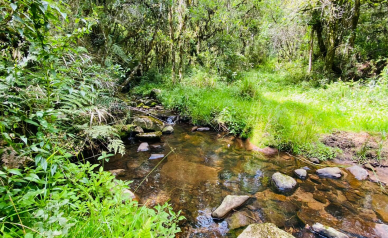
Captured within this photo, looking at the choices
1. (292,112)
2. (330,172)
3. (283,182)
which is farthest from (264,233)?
(292,112)

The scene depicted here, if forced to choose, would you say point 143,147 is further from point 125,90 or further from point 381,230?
point 125,90

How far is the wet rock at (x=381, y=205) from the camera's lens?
105 inches

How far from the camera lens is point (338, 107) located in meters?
6.15

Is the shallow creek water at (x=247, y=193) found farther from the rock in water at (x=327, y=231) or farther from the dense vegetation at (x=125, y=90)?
the dense vegetation at (x=125, y=90)

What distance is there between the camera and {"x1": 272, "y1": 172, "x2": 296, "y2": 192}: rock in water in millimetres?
3309

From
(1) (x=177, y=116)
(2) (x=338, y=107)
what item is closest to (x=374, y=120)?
(2) (x=338, y=107)

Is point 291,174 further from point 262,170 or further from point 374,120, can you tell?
point 374,120

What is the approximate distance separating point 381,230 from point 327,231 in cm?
75

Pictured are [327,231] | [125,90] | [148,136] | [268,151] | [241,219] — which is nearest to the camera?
[327,231]

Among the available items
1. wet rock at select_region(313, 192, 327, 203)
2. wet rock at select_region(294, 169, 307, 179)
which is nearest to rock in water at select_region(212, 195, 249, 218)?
wet rock at select_region(313, 192, 327, 203)

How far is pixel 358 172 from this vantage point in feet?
12.1

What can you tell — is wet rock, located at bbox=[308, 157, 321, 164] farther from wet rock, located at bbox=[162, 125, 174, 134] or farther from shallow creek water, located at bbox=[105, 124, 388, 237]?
wet rock, located at bbox=[162, 125, 174, 134]

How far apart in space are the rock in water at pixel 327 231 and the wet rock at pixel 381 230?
495mm

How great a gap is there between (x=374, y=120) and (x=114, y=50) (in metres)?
8.87
